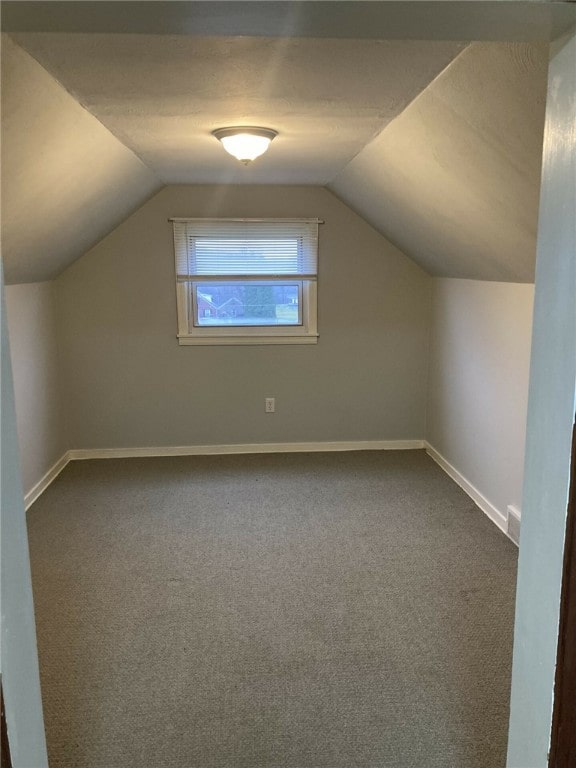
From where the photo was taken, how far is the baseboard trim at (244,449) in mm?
4301

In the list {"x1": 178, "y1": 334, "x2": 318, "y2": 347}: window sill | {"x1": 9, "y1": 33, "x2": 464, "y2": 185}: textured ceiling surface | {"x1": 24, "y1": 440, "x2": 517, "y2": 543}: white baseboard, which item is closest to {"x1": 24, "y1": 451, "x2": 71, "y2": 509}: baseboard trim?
{"x1": 24, "y1": 440, "x2": 517, "y2": 543}: white baseboard

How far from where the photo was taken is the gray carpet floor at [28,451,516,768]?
1.73 m

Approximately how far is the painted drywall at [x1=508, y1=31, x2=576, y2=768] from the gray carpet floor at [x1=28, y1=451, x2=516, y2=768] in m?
0.68

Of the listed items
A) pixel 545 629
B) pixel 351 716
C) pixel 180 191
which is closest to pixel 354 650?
pixel 351 716

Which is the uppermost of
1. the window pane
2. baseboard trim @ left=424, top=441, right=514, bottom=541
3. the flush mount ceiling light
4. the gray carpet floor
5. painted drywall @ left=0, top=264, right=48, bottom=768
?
the flush mount ceiling light

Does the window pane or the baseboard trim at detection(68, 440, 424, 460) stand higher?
the window pane

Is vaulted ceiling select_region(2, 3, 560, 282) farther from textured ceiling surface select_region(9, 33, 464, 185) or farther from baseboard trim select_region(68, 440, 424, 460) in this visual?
baseboard trim select_region(68, 440, 424, 460)

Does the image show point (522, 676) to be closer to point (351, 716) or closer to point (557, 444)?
point (557, 444)

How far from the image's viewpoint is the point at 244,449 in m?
4.38

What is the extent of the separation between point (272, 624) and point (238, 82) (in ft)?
6.50

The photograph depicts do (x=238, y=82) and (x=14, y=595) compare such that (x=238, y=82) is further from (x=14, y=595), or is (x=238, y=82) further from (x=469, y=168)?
(x=14, y=595)

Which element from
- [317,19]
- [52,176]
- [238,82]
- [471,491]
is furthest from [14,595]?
[471,491]

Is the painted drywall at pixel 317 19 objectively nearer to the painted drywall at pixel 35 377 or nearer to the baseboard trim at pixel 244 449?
the painted drywall at pixel 35 377

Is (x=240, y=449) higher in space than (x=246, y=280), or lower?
lower
